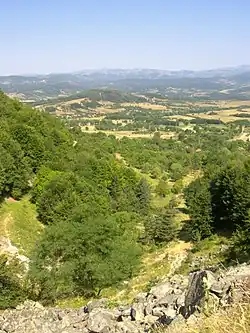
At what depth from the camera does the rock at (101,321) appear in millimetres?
10825

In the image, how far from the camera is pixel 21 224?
101ft

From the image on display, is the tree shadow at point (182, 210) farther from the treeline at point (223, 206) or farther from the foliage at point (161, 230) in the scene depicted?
the foliage at point (161, 230)

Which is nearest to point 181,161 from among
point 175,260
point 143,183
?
point 143,183

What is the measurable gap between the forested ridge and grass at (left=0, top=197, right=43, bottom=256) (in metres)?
0.78

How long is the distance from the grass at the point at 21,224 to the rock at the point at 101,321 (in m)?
15.2

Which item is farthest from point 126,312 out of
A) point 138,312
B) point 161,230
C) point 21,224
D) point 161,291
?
point 161,230

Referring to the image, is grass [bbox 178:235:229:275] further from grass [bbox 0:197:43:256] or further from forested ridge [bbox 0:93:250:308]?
grass [bbox 0:197:43:256]

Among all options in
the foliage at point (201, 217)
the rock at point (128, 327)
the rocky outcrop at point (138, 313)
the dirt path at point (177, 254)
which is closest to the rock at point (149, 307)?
the rocky outcrop at point (138, 313)

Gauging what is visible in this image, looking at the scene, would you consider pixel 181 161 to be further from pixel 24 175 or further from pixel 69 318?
pixel 69 318

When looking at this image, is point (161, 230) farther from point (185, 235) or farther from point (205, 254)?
point (205, 254)

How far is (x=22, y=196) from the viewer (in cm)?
3569

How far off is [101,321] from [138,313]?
101cm

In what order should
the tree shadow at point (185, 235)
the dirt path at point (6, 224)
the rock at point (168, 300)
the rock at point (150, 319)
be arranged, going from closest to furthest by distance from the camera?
the rock at point (150, 319) → the rock at point (168, 300) → the dirt path at point (6, 224) → the tree shadow at point (185, 235)

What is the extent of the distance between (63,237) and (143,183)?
105 feet
